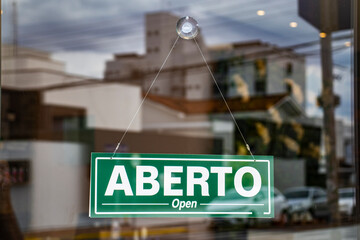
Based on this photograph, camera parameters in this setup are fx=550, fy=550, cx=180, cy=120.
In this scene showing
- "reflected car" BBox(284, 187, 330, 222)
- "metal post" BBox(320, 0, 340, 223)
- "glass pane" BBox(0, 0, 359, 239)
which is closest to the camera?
"metal post" BBox(320, 0, 340, 223)

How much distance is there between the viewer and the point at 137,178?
192 centimetres

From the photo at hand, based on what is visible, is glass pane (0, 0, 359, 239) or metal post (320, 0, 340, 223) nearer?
metal post (320, 0, 340, 223)

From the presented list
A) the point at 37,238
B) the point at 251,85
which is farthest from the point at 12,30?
the point at 251,85

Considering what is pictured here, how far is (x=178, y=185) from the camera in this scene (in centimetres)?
196

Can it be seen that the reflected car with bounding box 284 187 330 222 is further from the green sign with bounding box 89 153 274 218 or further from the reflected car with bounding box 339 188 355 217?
the green sign with bounding box 89 153 274 218

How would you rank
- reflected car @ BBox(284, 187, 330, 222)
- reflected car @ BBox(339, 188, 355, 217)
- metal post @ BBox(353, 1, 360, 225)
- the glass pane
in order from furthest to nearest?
reflected car @ BBox(284, 187, 330, 222)
the glass pane
reflected car @ BBox(339, 188, 355, 217)
metal post @ BBox(353, 1, 360, 225)

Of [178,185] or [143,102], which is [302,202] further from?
[178,185]

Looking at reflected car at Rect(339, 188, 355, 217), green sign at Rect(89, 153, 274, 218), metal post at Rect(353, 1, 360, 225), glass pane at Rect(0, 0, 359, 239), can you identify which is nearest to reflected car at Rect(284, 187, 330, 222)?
glass pane at Rect(0, 0, 359, 239)

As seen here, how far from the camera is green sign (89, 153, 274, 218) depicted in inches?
75.0

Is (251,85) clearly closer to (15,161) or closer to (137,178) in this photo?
(15,161)

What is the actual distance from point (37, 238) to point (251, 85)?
726 cm

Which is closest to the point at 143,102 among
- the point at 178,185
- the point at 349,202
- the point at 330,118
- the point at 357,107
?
the point at 330,118

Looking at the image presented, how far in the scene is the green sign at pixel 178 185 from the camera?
1.91m

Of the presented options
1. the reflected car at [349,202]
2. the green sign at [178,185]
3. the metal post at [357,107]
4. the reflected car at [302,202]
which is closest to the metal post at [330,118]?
the reflected car at [349,202]
